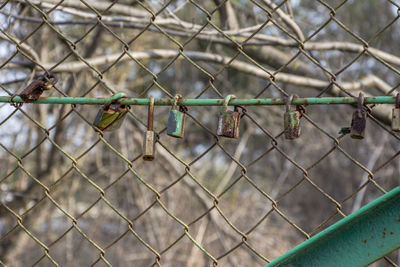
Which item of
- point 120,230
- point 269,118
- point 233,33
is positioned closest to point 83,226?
point 120,230

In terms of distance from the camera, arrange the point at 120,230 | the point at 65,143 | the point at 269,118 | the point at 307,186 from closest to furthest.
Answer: the point at 65,143 → the point at 269,118 → the point at 120,230 → the point at 307,186

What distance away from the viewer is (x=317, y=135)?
664 cm

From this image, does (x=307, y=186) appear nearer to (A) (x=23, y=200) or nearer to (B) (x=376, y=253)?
(A) (x=23, y=200)

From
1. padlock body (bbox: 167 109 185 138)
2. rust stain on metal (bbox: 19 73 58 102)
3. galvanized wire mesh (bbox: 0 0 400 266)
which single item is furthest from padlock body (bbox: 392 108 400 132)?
galvanized wire mesh (bbox: 0 0 400 266)

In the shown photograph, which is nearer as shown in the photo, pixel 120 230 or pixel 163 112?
pixel 163 112

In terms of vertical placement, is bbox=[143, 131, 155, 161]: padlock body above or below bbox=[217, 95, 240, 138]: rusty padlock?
below

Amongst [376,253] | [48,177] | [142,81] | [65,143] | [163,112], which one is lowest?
[376,253]

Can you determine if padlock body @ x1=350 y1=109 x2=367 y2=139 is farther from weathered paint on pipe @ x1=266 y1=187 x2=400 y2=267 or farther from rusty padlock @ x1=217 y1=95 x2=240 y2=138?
rusty padlock @ x1=217 y1=95 x2=240 y2=138

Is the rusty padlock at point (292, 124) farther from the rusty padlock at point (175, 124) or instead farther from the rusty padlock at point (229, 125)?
the rusty padlock at point (175, 124)

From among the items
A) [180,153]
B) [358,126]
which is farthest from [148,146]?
[180,153]

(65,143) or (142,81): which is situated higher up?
(142,81)

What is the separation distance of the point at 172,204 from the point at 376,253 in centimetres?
398

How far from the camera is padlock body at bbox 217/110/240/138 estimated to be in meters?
1.42

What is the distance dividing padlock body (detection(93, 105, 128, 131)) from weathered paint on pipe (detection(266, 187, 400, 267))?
64 cm
